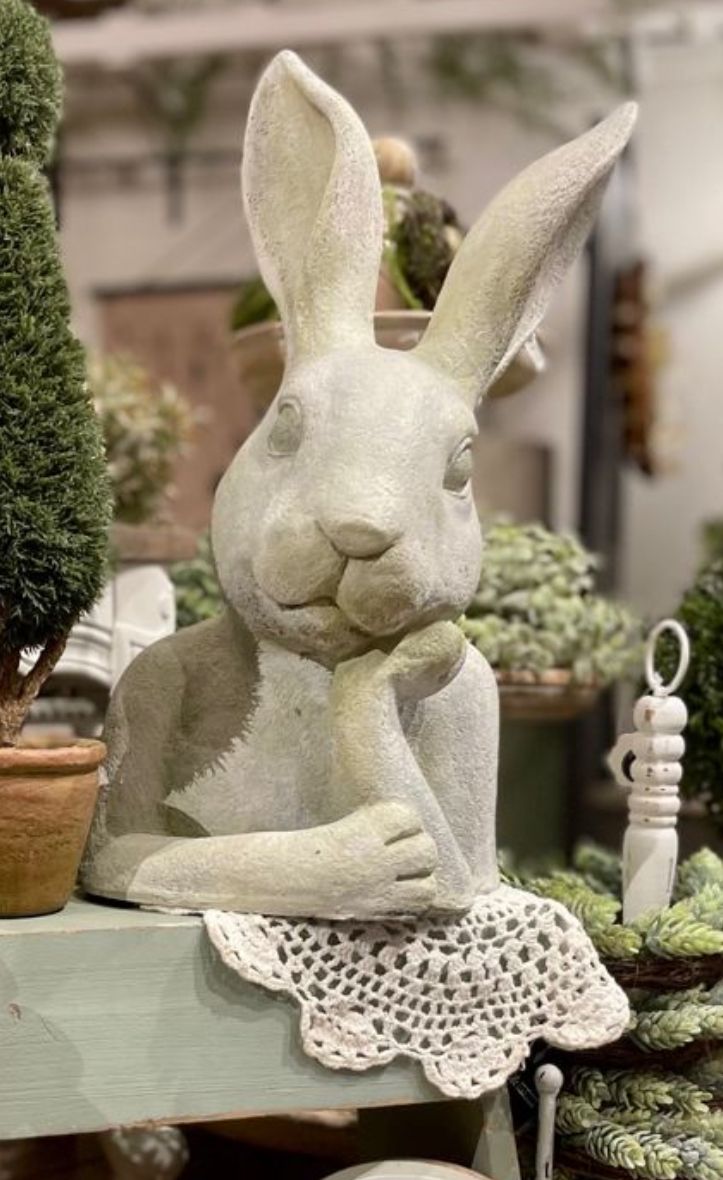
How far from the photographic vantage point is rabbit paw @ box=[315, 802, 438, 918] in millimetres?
931

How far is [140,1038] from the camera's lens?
3.05 ft

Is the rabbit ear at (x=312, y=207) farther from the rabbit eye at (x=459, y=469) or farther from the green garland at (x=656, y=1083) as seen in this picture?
the green garland at (x=656, y=1083)

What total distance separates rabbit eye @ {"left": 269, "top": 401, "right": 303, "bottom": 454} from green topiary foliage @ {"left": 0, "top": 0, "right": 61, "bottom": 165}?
0.81 ft

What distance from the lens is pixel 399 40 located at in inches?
128

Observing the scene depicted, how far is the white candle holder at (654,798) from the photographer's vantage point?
1.18 metres

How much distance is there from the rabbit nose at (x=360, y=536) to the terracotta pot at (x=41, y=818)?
0.22 meters

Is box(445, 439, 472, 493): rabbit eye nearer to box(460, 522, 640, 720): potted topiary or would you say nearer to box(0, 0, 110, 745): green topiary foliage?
box(0, 0, 110, 745): green topiary foliage

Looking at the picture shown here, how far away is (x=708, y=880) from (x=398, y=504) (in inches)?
22.5

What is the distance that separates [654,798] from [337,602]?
0.39 metres

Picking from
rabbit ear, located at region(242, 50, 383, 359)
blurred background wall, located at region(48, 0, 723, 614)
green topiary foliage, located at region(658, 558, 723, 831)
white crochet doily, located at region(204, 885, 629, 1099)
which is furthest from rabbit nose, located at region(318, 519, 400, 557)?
blurred background wall, located at region(48, 0, 723, 614)

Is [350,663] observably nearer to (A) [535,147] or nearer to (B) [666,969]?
(B) [666,969]

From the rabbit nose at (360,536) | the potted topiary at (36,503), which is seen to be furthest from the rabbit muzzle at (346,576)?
the potted topiary at (36,503)

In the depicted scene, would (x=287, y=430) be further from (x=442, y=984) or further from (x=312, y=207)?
(x=442, y=984)

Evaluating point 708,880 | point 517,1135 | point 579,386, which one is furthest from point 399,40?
point 517,1135
